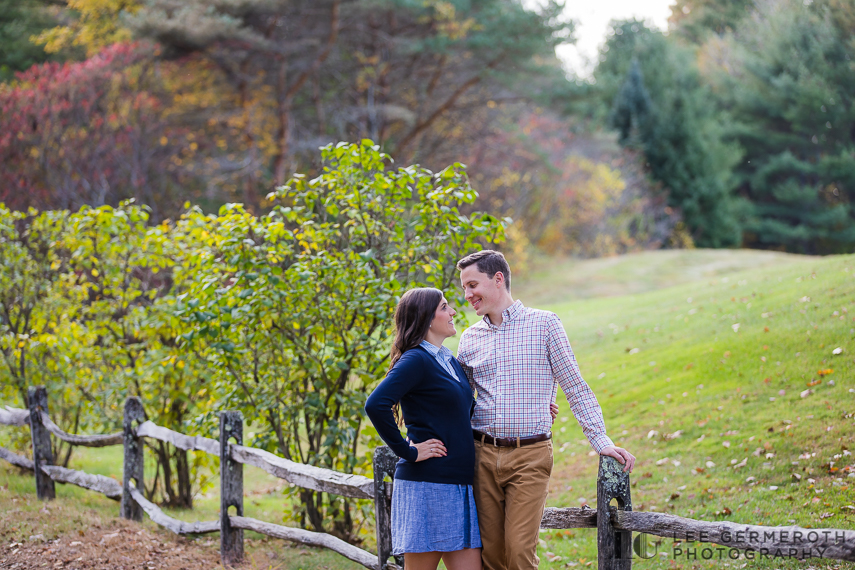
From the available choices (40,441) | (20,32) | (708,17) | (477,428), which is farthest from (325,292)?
(708,17)

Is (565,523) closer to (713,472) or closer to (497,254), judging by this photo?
(497,254)

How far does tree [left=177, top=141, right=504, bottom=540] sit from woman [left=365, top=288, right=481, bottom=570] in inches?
71.1

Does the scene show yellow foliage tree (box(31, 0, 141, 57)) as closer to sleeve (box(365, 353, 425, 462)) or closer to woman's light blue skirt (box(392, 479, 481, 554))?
sleeve (box(365, 353, 425, 462))

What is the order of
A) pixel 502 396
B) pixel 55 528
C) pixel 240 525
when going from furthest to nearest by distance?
pixel 55 528, pixel 240 525, pixel 502 396

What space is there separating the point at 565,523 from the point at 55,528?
478 centimetres

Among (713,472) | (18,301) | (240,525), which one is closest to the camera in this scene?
(240,525)

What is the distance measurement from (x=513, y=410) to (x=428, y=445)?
1.50 feet

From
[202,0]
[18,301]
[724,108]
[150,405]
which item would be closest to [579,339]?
[150,405]

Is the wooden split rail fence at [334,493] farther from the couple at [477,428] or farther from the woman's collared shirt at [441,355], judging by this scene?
the woman's collared shirt at [441,355]

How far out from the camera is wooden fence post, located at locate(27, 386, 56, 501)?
729 centimetres

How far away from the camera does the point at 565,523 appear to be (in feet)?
12.6

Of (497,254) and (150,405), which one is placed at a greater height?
(497,254)

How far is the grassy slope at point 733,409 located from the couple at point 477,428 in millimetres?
2634

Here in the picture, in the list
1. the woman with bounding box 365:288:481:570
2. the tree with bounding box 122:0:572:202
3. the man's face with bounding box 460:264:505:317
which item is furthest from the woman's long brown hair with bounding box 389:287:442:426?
the tree with bounding box 122:0:572:202
